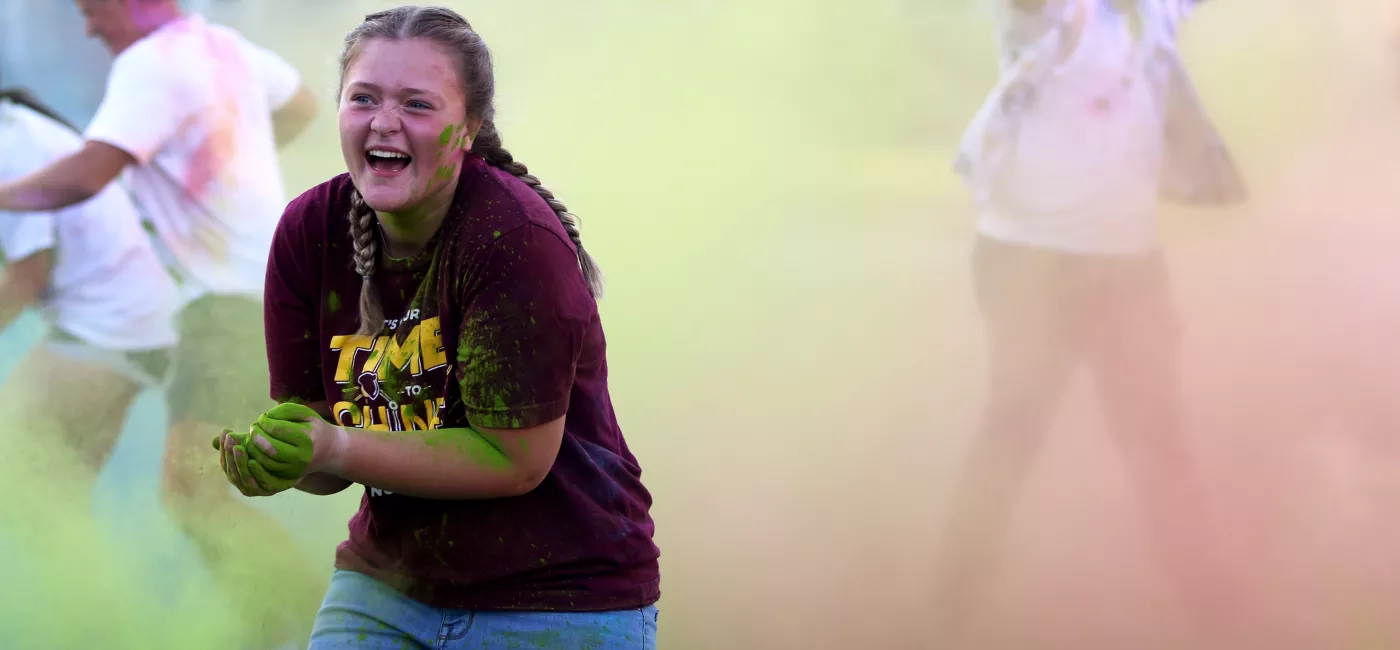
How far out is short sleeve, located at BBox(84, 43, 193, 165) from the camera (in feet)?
6.68

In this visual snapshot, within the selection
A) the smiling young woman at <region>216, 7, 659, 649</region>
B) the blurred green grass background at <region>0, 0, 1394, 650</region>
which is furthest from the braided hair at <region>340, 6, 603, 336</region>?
the blurred green grass background at <region>0, 0, 1394, 650</region>

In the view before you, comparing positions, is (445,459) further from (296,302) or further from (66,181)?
(66,181)

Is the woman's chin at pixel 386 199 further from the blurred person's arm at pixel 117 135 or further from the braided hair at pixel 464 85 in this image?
the blurred person's arm at pixel 117 135

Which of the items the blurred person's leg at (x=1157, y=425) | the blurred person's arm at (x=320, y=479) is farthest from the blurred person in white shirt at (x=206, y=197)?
the blurred person's leg at (x=1157, y=425)

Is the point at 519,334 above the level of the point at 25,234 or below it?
above

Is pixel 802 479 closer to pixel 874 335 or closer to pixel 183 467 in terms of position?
pixel 874 335

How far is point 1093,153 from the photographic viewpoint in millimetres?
2045

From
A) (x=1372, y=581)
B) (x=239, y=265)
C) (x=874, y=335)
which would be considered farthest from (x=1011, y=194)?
(x=239, y=265)

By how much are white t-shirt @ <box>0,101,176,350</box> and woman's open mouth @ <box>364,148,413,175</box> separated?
1.18 m

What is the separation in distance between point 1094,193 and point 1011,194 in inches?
5.9

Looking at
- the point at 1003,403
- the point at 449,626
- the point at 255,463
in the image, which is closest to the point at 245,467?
the point at 255,463

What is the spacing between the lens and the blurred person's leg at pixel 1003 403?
2.04 metres

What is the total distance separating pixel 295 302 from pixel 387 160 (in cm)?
20

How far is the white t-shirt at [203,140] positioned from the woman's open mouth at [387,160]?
3.49ft
